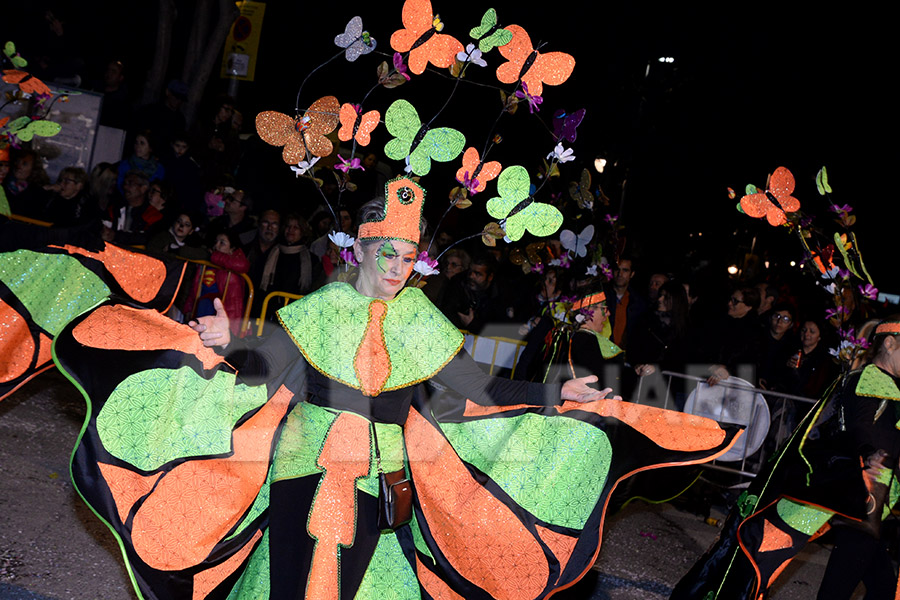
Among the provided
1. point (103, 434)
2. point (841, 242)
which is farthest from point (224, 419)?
point (841, 242)

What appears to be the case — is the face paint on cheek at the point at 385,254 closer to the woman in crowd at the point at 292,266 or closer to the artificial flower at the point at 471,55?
the artificial flower at the point at 471,55

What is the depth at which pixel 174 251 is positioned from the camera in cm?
725

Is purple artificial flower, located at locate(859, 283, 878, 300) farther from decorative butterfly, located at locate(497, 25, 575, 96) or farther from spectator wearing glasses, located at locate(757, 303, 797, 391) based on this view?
spectator wearing glasses, located at locate(757, 303, 797, 391)

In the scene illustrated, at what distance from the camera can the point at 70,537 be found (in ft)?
14.4

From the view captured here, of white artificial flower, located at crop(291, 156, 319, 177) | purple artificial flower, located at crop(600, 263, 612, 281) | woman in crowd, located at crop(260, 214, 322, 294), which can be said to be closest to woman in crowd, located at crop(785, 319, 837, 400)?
purple artificial flower, located at crop(600, 263, 612, 281)

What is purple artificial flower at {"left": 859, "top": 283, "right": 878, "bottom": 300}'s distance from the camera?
446cm

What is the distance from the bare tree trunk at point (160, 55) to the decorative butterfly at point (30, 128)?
206 inches

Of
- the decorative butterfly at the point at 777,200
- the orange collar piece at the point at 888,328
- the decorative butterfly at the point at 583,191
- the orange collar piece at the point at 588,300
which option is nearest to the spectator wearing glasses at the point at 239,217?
the decorative butterfly at the point at 583,191

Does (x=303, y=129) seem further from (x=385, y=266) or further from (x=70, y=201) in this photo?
(x=70, y=201)

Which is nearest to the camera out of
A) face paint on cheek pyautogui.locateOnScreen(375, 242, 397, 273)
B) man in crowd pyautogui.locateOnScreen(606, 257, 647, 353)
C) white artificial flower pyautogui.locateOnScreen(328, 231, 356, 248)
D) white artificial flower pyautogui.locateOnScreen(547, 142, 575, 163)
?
face paint on cheek pyautogui.locateOnScreen(375, 242, 397, 273)

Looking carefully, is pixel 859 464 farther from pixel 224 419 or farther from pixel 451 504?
pixel 224 419

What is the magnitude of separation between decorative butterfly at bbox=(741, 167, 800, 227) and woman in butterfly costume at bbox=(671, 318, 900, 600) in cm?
74

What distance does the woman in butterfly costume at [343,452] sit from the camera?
2879mm

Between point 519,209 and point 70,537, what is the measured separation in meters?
2.95
